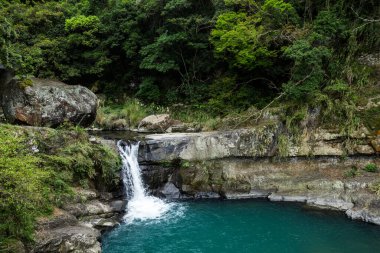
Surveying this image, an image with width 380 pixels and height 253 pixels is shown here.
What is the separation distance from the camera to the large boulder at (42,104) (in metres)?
13.3

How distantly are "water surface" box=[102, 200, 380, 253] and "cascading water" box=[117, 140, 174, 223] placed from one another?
41 cm

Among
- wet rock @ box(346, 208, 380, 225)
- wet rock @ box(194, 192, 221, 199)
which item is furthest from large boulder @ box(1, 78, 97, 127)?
wet rock @ box(346, 208, 380, 225)

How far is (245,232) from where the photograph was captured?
10.7m

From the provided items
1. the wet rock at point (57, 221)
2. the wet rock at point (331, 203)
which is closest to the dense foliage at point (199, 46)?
the wet rock at point (331, 203)

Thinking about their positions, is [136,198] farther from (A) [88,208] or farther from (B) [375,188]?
(B) [375,188]

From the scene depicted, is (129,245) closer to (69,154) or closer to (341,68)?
(69,154)

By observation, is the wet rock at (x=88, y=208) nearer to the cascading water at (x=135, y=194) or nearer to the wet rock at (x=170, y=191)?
the cascading water at (x=135, y=194)

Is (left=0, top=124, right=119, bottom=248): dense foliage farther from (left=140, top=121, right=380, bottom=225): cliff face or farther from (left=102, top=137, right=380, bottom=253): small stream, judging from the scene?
(left=140, top=121, right=380, bottom=225): cliff face

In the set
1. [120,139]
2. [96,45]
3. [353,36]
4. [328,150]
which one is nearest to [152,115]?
[120,139]

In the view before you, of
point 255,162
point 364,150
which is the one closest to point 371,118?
point 364,150

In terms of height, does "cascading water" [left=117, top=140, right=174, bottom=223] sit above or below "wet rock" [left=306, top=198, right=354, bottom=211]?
above

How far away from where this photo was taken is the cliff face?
12664 mm

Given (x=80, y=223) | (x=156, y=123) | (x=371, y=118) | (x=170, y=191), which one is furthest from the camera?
(x=156, y=123)

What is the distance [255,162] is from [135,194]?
4830mm
